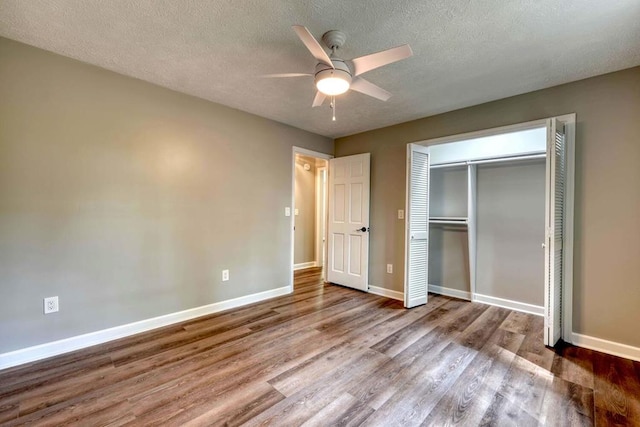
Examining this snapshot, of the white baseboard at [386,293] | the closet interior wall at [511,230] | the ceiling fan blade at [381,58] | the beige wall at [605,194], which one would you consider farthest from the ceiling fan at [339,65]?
the white baseboard at [386,293]

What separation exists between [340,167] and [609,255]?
321 centimetres

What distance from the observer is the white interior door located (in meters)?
4.21

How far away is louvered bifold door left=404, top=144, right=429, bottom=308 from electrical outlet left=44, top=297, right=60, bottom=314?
11.3 feet

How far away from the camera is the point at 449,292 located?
401cm

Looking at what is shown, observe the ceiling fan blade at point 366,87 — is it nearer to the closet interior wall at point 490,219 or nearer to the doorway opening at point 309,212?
the closet interior wall at point 490,219

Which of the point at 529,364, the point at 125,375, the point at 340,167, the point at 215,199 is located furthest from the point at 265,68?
the point at 529,364

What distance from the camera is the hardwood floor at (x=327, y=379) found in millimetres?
1658

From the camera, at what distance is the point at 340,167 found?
14.8ft

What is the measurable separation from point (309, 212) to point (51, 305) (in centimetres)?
420

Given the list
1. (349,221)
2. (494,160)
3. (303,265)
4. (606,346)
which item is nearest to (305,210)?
(303,265)

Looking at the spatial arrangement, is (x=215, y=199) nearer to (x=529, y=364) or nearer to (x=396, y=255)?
(x=396, y=255)

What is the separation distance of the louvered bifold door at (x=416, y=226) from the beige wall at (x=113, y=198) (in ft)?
6.28

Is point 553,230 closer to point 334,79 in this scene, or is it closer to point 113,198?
point 334,79

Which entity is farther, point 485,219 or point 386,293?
point 386,293
